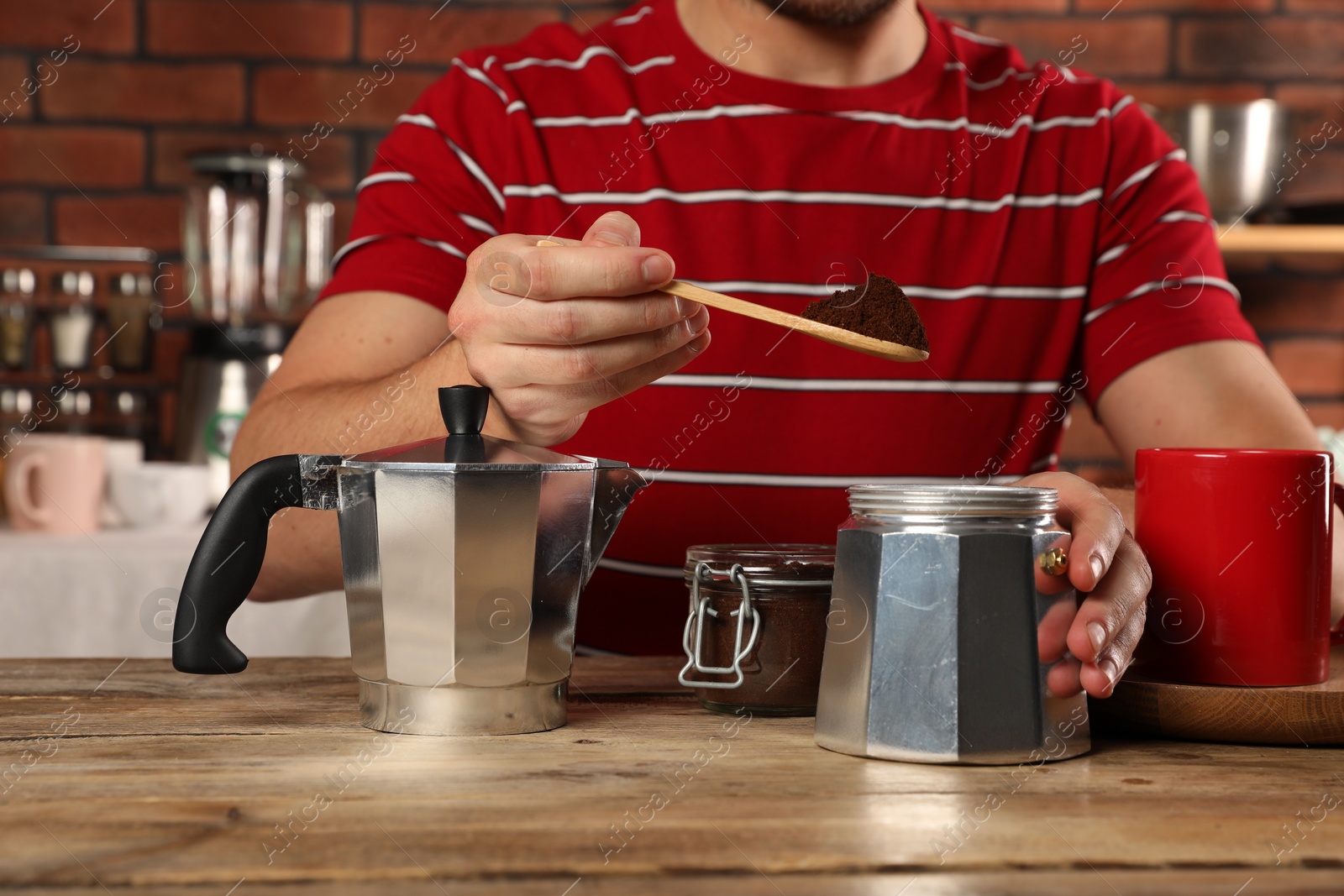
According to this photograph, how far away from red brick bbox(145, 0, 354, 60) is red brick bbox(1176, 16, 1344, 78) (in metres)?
1.41

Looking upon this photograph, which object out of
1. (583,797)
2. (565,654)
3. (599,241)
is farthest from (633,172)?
(583,797)

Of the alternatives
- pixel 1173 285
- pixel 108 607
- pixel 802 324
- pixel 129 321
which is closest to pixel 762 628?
pixel 802 324

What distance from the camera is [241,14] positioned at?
1.96 metres

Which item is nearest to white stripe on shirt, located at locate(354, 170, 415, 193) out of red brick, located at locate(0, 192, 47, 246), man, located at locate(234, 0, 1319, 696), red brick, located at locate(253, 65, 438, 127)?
man, located at locate(234, 0, 1319, 696)

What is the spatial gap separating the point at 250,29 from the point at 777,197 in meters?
1.31

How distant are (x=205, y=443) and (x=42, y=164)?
2.04ft

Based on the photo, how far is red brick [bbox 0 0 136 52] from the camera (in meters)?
1.92

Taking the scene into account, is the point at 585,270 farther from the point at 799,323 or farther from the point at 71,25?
the point at 71,25

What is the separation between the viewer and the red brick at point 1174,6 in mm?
1989

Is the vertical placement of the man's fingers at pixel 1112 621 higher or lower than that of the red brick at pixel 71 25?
lower

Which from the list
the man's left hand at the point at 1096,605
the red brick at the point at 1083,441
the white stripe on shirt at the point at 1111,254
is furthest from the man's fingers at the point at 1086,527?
the red brick at the point at 1083,441

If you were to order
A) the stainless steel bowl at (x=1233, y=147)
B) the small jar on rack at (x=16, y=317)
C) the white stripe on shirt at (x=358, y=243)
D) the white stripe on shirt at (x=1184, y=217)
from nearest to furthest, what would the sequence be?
the white stripe on shirt at (x=358, y=243) → the white stripe on shirt at (x=1184, y=217) → the stainless steel bowl at (x=1233, y=147) → the small jar on rack at (x=16, y=317)

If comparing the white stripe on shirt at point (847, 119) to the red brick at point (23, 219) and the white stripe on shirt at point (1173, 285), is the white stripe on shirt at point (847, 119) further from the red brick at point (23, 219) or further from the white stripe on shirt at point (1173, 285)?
the red brick at point (23, 219)

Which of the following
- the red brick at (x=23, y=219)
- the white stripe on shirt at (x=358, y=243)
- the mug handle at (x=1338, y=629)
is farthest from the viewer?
the red brick at (x=23, y=219)
